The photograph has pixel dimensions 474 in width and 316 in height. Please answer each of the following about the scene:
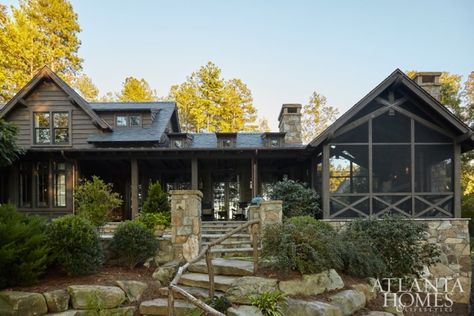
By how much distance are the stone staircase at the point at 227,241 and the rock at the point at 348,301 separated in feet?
6.54

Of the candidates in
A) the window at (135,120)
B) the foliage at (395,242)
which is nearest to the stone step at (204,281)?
the foliage at (395,242)

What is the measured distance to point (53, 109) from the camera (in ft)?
43.8

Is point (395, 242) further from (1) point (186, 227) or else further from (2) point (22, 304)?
(2) point (22, 304)

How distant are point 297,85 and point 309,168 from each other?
1743 cm

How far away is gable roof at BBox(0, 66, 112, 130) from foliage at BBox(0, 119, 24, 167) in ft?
10.0

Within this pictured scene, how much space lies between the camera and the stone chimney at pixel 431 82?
12.0m

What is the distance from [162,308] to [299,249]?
8.18ft

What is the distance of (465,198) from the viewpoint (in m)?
16.0

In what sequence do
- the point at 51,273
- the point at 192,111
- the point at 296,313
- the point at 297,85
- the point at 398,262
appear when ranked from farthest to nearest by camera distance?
the point at 297,85, the point at 192,111, the point at 398,262, the point at 51,273, the point at 296,313

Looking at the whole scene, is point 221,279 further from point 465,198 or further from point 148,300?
point 465,198

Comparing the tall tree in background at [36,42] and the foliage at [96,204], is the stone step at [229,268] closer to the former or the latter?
the foliage at [96,204]

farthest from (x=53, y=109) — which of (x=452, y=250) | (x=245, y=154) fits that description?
(x=452, y=250)

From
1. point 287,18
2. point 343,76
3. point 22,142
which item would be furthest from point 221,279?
point 343,76

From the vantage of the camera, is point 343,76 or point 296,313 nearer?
point 296,313
